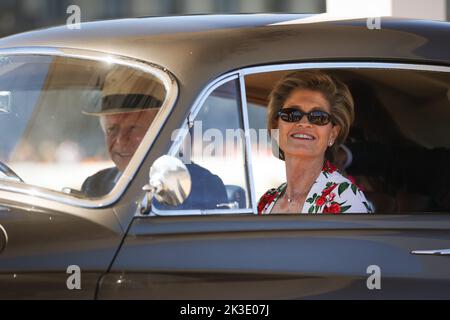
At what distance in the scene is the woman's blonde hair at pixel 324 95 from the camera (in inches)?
146

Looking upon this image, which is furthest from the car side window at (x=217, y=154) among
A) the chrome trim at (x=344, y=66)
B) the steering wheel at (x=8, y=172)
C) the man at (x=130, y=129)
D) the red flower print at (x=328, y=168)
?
the red flower print at (x=328, y=168)

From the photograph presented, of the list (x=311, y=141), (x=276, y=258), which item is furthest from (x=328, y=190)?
(x=276, y=258)

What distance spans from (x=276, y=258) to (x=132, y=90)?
0.69 m

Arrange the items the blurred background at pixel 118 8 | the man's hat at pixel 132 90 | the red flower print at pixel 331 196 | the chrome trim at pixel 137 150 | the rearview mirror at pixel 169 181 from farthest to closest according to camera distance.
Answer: the blurred background at pixel 118 8 → the red flower print at pixel 331 196 → the man's hat at pixel 132 90 → the chrome trim at pixel 137 150 → the rearview mirror at pixel 169 181

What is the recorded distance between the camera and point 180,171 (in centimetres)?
305

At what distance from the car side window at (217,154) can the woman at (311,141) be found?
407 millimetres

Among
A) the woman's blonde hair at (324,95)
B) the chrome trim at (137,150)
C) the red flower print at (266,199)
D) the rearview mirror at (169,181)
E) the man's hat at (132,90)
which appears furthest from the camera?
the red flower print at (266,199)

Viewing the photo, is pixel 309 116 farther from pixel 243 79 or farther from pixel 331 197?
pixel 243 79

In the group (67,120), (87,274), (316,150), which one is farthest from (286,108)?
(87,274)

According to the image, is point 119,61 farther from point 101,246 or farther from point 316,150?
point 316,150

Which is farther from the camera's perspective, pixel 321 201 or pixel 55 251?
pixel 321 201

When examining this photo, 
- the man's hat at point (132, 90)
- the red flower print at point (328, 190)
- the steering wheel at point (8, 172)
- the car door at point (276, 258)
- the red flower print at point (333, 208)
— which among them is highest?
the man's hat at point (132, 90)

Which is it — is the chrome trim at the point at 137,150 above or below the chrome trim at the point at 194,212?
above

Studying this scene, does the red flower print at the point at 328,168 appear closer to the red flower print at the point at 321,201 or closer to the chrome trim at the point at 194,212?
the red flower print at the point at 321,201
